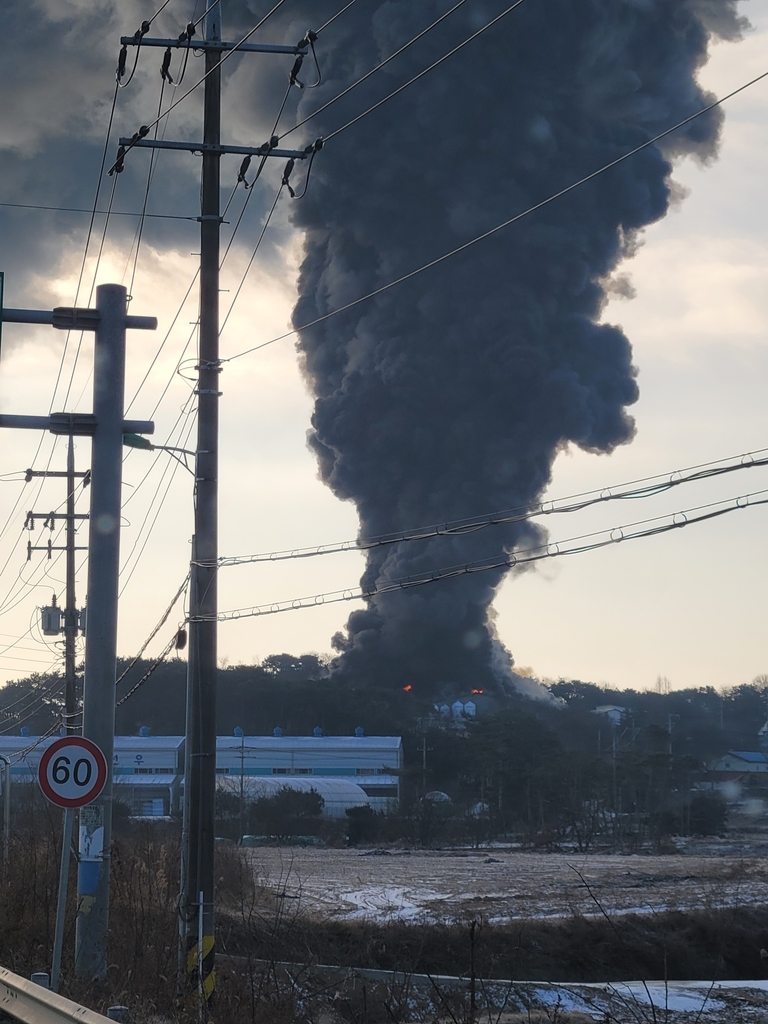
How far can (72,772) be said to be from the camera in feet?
35.3

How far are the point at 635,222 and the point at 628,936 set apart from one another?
70.9m

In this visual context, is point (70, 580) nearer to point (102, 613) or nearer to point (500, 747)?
point (102, 613)

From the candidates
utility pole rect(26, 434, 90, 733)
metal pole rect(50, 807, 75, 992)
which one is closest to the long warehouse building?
utility pole rect(26, 434, 90, 733)

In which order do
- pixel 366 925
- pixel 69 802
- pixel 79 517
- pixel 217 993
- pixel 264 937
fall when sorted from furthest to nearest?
pixel 79 517, pixel 366 925, pixel 264 937, pixel 217 993, pixel 69 802

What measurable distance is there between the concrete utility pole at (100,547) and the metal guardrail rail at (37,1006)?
Result: 9.86 ft

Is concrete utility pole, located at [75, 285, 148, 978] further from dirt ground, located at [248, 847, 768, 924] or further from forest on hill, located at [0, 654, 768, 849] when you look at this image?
forest on hill, located at [0, 654, 768, 849]

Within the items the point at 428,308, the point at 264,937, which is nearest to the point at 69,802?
the point at 264,937

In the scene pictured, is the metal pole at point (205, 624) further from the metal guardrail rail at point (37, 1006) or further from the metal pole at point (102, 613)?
the metal guardrail rail at point (37, 1006)

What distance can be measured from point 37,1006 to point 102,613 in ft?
19.2

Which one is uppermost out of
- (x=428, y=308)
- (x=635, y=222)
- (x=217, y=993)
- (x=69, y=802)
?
(x=635, y=222)

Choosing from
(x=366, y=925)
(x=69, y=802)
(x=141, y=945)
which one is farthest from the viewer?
(x=366, y=925)

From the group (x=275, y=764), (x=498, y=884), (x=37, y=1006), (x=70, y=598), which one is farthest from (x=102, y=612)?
(x=275, y=764)

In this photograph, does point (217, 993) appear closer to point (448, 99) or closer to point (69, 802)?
point (69, 802)

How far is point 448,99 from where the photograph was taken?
89.6m
